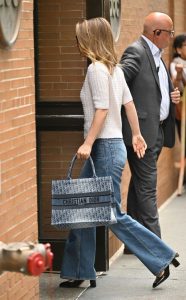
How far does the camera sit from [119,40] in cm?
870

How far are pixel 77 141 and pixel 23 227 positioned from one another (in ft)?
6.41

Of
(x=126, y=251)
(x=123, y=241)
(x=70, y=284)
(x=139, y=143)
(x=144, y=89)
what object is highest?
(x=144, y=89)

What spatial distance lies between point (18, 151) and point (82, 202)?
93 centimetres

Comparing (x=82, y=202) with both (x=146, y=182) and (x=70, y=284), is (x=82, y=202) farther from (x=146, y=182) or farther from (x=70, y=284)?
(x=146, y=182)

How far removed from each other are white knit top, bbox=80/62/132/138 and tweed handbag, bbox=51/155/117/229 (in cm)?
40

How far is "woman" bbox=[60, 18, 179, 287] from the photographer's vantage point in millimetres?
6746

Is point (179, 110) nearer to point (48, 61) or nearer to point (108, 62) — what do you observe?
point (48, 61)

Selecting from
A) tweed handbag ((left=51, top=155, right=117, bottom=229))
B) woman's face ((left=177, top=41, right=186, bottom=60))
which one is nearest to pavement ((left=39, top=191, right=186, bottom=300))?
tweed handbag ((left=51, top=155, right=117, bottom=229))

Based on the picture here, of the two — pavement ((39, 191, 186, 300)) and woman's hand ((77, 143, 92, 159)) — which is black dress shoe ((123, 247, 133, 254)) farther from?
woman's hand ((77, 143, 92, 159))

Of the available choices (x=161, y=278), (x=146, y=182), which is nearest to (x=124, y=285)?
(x=161, y=278)

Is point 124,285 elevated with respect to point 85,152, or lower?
lower

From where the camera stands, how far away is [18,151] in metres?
5.88

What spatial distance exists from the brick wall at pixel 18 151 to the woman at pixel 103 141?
687 millimetres

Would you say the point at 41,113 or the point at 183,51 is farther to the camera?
the point at 183,51
